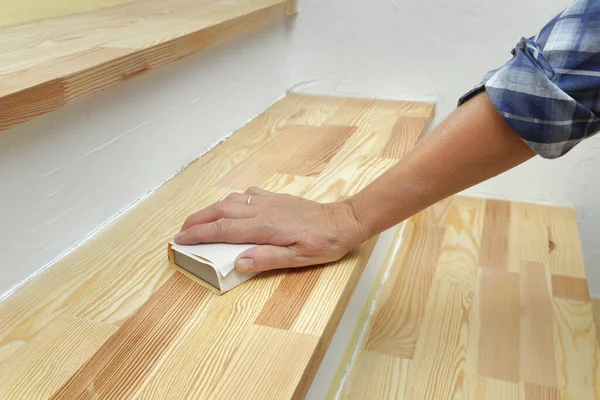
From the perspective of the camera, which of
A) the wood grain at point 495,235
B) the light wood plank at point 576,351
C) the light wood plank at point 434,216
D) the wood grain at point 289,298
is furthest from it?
the light wood plank at point 434,216

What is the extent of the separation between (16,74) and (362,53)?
3.23 feet

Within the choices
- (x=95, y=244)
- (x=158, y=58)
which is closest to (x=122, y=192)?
(x=95, y=244)

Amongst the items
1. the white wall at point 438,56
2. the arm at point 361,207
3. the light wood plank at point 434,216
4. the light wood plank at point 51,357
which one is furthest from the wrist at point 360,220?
the white wall at point 438,56

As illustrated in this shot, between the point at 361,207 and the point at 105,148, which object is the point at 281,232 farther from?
the point at 105,148

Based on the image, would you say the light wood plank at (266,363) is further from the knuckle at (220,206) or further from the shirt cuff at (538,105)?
the shirt cuff at (538,105)

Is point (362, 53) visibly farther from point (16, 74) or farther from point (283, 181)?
point (16, 74)

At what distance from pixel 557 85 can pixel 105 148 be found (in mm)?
635

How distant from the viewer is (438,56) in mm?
1486

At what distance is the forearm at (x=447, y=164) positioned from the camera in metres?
0.66

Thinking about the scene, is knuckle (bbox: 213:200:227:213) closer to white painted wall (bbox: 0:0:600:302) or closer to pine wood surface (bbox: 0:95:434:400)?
pine wood surface (bbox: 0:95:434:400)

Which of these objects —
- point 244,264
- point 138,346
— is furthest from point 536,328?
point 138,346

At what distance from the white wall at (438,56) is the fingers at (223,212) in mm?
869

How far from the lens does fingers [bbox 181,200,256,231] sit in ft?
2.57

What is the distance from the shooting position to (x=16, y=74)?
0.75 metres
